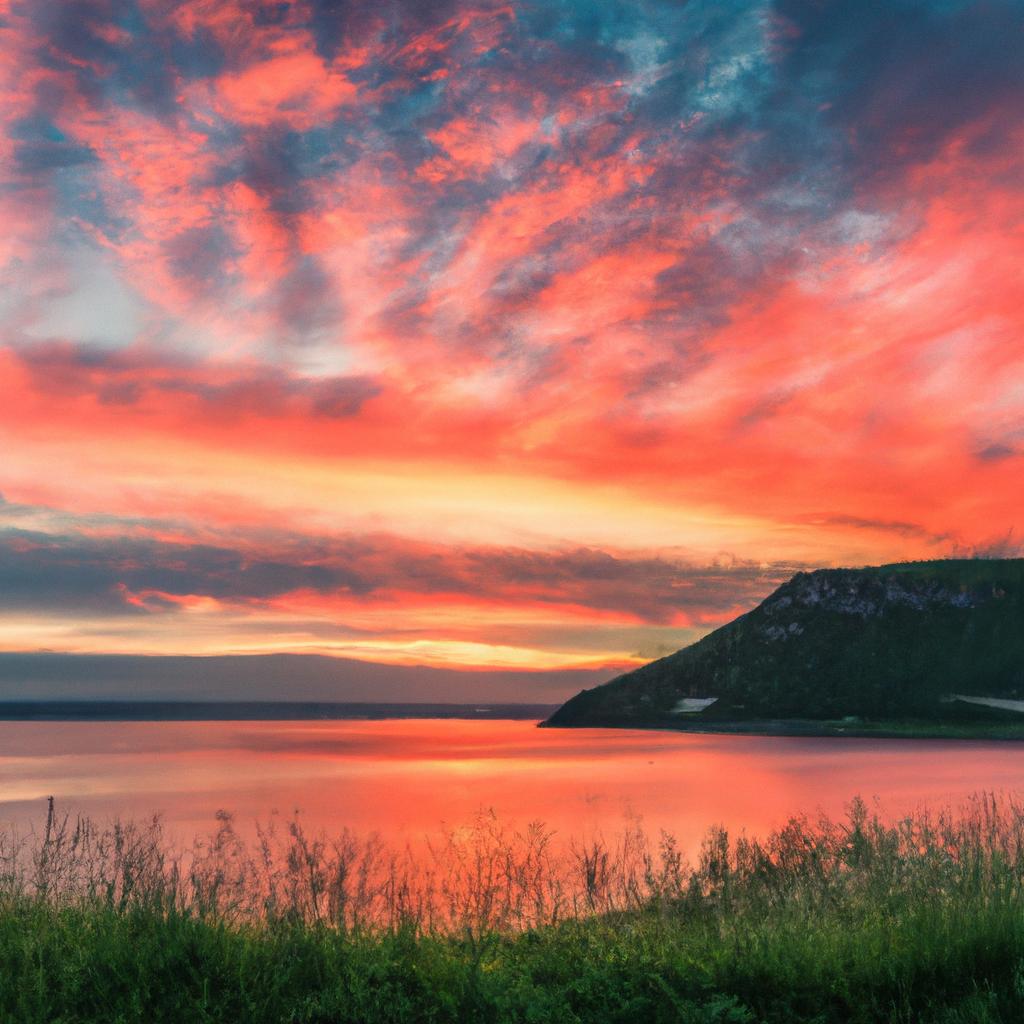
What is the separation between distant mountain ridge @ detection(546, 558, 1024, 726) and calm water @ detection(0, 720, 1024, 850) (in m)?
30.5

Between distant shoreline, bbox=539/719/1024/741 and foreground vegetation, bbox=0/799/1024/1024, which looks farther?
distant shoreline, bbox=539/719/1024/741

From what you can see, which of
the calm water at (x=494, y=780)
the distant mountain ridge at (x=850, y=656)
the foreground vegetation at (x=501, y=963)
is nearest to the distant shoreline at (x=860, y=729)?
the distant mountain ridge at (x=850, y=656)

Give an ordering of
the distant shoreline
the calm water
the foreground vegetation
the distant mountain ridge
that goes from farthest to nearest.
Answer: the distant mountain ridge
the distant shoreline
the calm water
the foreground vegetation

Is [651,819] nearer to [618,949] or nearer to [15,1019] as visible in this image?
[618,949]

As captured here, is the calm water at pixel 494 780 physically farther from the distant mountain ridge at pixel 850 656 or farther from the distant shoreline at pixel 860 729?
the distant mountain ridge at pixel 850 656

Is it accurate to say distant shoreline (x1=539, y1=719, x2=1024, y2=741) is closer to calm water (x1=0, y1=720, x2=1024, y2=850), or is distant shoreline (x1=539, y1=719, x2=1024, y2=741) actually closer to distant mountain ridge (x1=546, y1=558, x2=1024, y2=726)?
distant mountain ridge (x1=546, y1=558, x2=1024, y2=726)

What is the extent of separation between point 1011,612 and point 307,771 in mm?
132202

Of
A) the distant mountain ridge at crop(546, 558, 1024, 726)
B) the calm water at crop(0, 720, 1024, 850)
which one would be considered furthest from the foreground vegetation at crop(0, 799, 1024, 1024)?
the distant mountain ridge at crop(546, 558, 1024, 726)

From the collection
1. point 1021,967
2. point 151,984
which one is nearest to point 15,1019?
point 151,984

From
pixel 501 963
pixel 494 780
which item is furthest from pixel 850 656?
pixel 501 963

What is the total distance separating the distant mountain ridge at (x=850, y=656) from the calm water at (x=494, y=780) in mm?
30503

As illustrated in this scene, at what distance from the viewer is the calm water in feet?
155

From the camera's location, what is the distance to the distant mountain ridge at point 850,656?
488 ft

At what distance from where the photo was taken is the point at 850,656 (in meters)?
161
